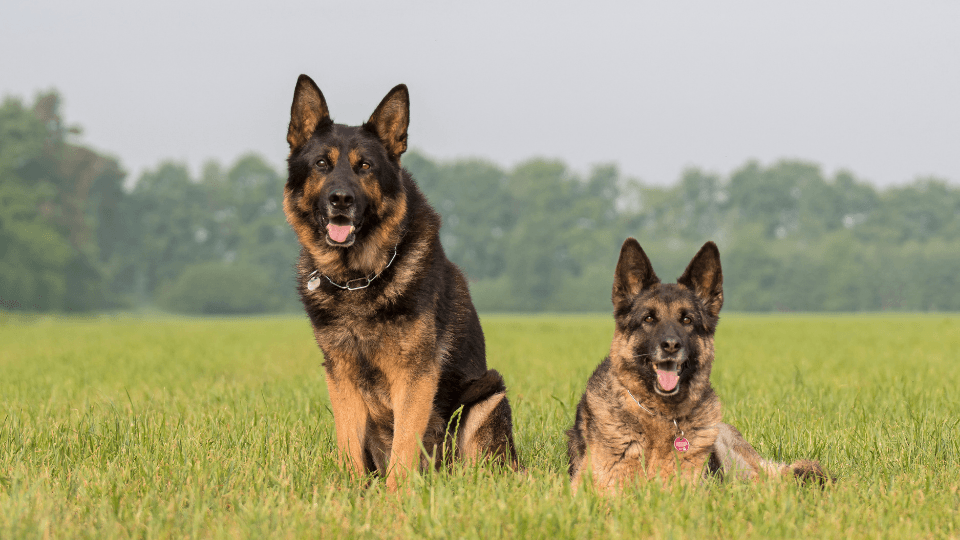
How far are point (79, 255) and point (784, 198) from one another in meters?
77.3

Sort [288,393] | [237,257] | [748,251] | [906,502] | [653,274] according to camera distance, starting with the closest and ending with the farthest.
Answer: [906,502], [653,274], [288,393], [748,251], [237,257]

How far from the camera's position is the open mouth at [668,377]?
450cm

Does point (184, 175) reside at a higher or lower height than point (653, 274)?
higher

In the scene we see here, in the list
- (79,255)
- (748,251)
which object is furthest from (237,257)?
(748,251)

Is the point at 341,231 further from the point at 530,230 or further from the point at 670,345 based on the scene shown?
the point at 530,230

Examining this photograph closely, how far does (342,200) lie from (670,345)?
235cm

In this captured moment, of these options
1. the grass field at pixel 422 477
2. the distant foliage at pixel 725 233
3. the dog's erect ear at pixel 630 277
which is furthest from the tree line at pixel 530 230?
the dog's erect ear at pixel 630 277

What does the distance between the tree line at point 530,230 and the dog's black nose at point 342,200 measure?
199 ft

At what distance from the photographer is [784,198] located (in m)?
83.5

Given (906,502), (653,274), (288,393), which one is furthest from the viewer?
(288,393)

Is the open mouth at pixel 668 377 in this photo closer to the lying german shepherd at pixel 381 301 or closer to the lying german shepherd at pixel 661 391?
the lying german shepherd at pixel 661 391

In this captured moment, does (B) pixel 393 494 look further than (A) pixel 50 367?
No

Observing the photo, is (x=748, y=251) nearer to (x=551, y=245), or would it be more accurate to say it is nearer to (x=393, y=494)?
(x=551, y=245)

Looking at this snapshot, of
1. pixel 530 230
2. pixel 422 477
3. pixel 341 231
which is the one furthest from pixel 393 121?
pixel 530 230
